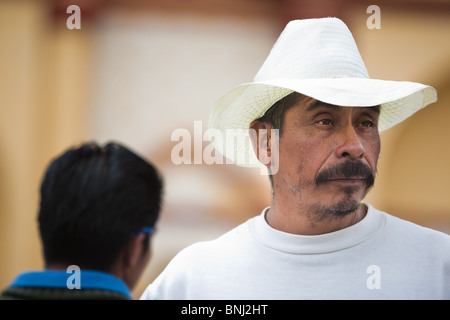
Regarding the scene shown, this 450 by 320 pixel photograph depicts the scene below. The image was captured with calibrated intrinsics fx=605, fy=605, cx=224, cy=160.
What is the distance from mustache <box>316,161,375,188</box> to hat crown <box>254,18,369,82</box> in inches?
10.3

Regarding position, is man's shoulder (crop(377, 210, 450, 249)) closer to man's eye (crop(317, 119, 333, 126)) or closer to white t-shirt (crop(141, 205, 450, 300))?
white t-shirt (crop(141, 205, 450, 300))

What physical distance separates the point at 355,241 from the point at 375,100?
383 mm

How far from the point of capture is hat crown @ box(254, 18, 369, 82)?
66.9 inches

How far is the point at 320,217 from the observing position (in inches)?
66.1

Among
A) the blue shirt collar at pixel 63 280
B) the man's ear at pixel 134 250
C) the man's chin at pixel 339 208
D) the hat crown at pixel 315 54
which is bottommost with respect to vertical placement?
the blue shirt collar at pixel 63 280

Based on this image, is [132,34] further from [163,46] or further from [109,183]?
[109,183]

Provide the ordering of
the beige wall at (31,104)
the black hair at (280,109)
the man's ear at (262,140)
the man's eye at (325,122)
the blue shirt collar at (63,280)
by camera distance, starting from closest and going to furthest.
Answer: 1. the blue shirt collar at (63,280)
2. the man's eye at (325,122)
3. the black hair at (280,109)
4. the man's ear at (262,140)
5. the beige wall at (31,104)

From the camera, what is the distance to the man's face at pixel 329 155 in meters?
1.60

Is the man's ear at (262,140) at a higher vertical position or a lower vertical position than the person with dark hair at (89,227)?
higher

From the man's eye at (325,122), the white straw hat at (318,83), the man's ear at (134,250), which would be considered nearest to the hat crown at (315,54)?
the white straw hat at (318,83)

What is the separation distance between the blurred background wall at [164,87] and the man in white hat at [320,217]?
374 centimetres

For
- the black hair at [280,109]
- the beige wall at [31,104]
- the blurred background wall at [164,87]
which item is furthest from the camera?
the beige wall at [31,104]

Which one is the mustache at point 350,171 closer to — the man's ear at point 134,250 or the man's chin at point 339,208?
the man's chin at point 339,208
